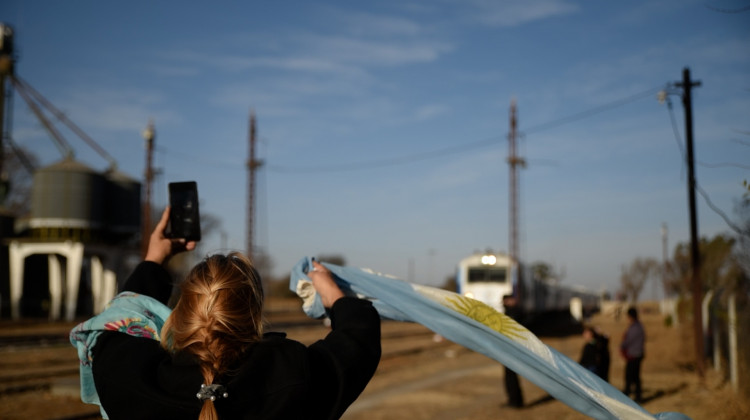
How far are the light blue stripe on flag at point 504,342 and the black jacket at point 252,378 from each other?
112 cm

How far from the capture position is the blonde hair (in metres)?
2.02

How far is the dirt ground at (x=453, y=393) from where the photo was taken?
11.4 meters

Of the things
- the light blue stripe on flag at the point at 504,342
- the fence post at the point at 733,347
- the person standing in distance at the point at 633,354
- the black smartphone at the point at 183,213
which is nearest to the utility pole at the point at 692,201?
the fence post at the point at 733,347

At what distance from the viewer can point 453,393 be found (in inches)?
554

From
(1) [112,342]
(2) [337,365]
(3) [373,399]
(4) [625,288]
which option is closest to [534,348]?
(2) [337,365]

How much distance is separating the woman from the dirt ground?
9407mm

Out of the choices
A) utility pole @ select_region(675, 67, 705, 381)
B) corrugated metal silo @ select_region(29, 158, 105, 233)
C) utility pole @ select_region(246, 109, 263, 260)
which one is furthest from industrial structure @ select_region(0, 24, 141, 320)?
utility pole @ select_region(675, 67, 705, 381)

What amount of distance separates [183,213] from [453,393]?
12022 mm

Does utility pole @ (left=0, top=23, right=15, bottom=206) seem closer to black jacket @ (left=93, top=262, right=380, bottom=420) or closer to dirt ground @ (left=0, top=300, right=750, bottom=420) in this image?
dirt ground @ (left=0, top=300, right=750, bottom=420)

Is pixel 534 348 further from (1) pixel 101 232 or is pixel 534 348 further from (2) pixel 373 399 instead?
(1) pixel 101 232

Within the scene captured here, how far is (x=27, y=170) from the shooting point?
58281mm

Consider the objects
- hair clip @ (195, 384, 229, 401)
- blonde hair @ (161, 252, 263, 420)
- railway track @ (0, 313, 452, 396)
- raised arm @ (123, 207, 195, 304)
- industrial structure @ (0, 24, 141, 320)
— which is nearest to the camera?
hair clip @ (195, 384, 229, 401)

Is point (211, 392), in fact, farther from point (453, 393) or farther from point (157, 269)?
point (453, 393)

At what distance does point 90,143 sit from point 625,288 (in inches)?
2755
